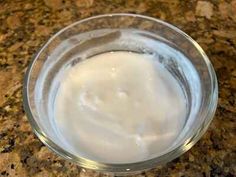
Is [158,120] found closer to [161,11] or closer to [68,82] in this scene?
[68,82]

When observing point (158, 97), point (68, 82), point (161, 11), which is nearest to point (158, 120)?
point (158, 97)

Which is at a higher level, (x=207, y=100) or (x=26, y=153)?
(x=207, y=100)

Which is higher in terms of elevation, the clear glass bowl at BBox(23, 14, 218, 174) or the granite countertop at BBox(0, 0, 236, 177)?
the clear glass bowl at BBox(23, 14, 218, 174)

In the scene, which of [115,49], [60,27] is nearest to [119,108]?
[115,49]

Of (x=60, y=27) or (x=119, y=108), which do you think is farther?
(x=60, y=27)

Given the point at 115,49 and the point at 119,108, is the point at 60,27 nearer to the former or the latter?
the point at 115,49
